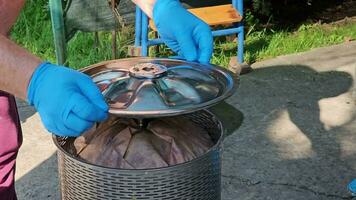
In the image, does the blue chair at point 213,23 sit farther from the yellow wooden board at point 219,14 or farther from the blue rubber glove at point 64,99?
the blue rubber glove at point 64,99

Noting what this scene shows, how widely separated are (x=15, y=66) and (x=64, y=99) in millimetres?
175

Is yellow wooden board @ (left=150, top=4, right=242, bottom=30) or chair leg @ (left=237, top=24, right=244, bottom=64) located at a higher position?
yellow wooden board @ (left=150, top=4, right=242, bottom=30)

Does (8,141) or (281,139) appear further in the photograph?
(281,139)

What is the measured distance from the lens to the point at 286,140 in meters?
3.80

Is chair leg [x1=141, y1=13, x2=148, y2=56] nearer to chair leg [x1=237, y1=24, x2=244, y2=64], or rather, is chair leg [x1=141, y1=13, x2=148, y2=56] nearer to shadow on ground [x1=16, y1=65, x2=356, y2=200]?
shadow on ground [x1=16, y1=65, x2=356, y2=200]

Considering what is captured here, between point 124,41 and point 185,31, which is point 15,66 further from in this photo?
point 124,41

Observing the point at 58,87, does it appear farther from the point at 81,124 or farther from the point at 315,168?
the point at 315,168

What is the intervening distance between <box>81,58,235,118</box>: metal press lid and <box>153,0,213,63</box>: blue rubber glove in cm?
4

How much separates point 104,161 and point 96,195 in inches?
4.6

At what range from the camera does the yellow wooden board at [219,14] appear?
4.62m

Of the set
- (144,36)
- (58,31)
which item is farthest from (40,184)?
(144,36)

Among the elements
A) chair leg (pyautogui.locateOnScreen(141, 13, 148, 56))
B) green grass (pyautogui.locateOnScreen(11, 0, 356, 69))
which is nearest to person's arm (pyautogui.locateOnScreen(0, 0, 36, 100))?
chair leg (pyautogui.locateOnScreen(141, 13, 148, 56))

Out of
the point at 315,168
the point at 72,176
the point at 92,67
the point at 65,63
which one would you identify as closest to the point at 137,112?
the point at 72,176

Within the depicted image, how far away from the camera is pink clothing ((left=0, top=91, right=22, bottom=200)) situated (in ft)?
7.02
